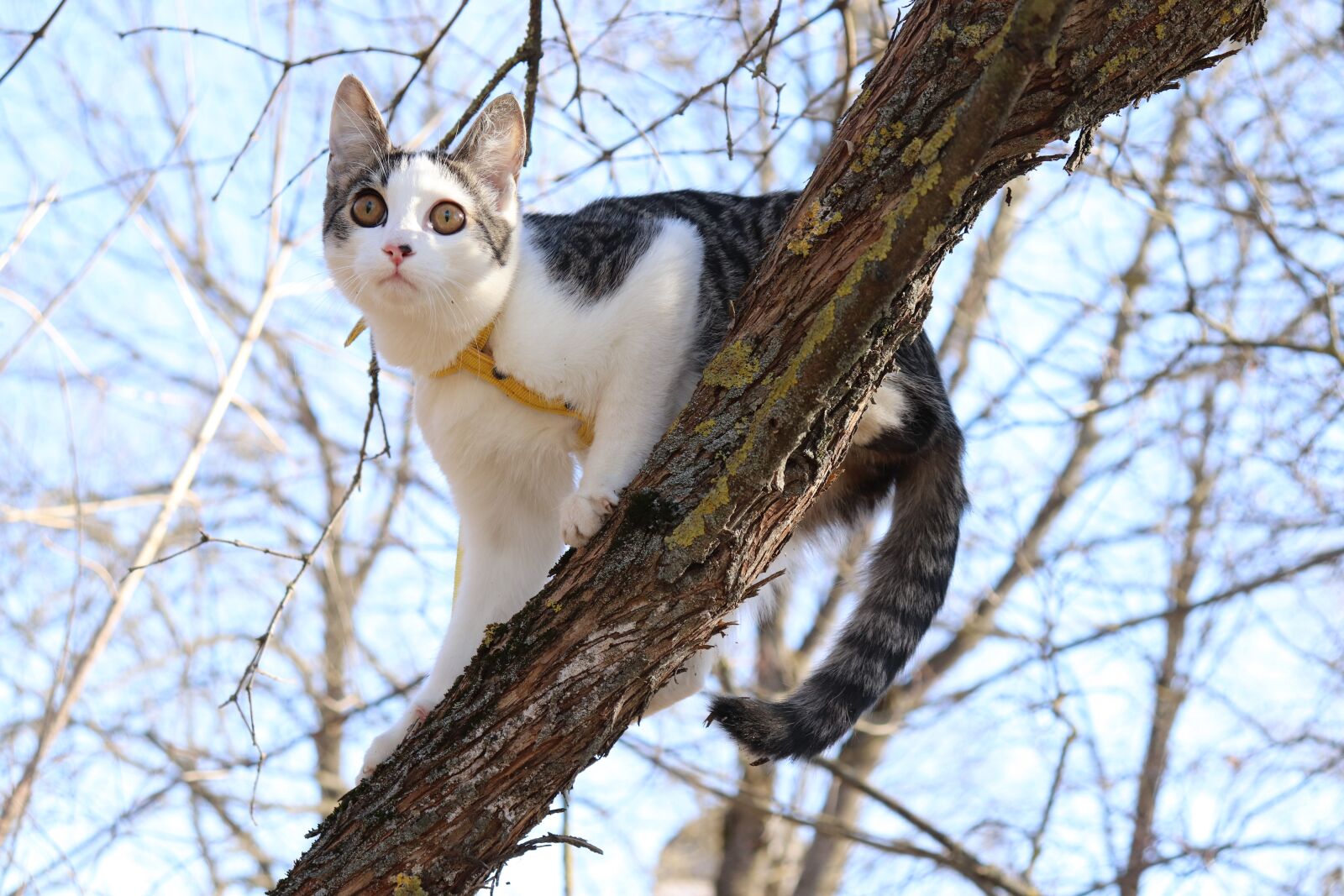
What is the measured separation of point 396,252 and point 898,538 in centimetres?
162

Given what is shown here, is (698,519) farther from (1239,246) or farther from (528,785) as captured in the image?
(1239,246)

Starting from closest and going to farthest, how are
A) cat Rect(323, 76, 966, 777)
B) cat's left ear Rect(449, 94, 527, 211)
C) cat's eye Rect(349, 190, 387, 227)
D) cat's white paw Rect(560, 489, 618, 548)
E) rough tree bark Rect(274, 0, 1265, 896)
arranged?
rough tree bark Rect(274, 0, 1265, 896) → cat's white paw Rect(560, 489, 618, 548) → cat Rect(323, 76, 966, 777) → cat's eye Rect(349, 190, 387, 227) → cat's left ear Rect(449, 94, 527, 211)

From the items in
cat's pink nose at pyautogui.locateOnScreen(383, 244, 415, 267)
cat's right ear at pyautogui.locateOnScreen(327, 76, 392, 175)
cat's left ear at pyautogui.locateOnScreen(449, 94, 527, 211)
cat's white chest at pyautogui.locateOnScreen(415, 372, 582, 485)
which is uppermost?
cat's right ear at pyautogui.locateOnScreen(327, 76, 392, 175)

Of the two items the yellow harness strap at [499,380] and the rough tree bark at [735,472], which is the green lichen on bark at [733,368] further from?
the yellow harness strap at [499,380]

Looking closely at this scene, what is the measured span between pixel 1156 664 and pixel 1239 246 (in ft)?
8.65

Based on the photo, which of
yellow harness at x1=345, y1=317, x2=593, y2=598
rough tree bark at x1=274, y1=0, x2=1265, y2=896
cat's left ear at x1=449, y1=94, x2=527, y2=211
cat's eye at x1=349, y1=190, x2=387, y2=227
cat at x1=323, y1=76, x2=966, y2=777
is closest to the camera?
rough tree bark at x1=274, y1=0, x2=1265, y2=896

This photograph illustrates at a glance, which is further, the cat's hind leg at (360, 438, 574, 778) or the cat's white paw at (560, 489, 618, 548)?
the cat's hind leg at (360, 438, 574, 778)

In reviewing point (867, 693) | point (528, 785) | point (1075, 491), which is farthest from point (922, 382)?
point (1075, 491)

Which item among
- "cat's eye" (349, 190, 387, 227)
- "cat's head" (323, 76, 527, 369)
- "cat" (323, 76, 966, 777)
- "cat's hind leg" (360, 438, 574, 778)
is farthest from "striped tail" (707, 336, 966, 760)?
"cat's eye" (349, 190, 387, 227)

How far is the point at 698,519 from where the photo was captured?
2158 mm

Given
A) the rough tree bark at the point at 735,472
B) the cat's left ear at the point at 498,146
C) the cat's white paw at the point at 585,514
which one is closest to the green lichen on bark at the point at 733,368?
the rough tree bark at the point at 735,472

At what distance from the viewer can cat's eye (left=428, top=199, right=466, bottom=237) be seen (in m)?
3.01

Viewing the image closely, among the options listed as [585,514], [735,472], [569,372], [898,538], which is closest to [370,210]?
[569,372]

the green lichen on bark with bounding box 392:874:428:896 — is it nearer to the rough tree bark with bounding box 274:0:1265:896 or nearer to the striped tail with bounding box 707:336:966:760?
the rough tree bark with bounding box 274:0:1265:896
